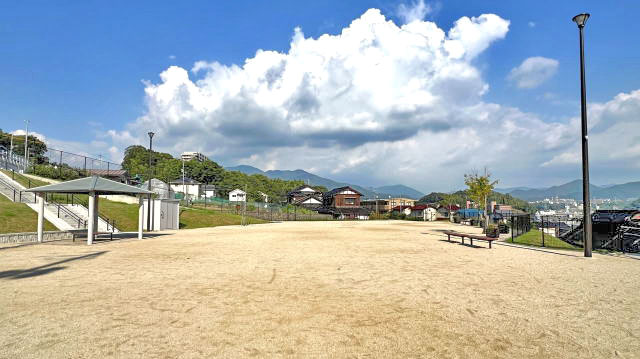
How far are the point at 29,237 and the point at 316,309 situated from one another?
18.8 meters

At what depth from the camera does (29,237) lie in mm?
17469

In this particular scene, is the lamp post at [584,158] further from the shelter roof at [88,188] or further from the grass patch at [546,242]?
the shelter roof at [88,188]

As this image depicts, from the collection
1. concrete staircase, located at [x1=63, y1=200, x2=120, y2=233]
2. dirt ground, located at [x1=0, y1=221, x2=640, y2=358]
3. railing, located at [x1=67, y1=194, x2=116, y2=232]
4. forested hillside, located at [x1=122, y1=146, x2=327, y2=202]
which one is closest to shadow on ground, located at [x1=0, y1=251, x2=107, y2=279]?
dirt ground, located at [x1=0, y1=221, x2=640, y2=358]

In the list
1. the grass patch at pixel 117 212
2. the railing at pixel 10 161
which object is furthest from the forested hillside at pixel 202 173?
the grass patch at pixel 117 212

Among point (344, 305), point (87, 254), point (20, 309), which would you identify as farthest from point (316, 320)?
point (87, 254)

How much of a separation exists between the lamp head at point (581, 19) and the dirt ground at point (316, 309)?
30.2 feet

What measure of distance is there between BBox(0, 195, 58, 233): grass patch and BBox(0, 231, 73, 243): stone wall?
139 cm

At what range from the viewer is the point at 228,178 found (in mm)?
112312

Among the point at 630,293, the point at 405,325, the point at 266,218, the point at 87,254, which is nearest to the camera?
the point at 405,325

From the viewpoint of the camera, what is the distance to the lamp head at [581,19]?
1304 centimetres

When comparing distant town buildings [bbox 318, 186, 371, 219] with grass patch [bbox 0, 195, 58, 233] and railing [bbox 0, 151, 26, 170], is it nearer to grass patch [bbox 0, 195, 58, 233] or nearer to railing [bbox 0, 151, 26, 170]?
railing [bbox 0, 151, 26, 170]

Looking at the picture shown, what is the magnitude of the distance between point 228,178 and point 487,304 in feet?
364

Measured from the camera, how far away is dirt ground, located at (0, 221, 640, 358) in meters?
4.48

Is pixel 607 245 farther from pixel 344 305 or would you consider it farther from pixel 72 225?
pixel 72 225
